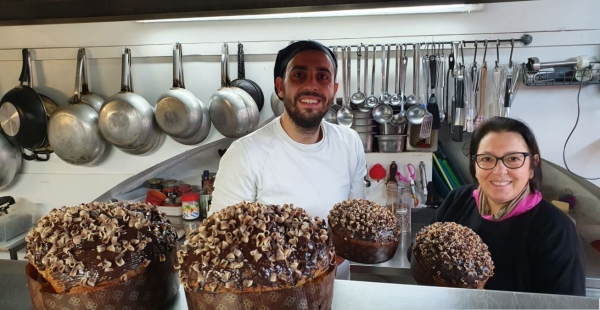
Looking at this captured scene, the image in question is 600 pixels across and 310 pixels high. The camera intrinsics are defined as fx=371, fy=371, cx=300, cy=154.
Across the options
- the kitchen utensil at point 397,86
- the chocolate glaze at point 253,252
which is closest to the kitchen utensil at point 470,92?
the kitchen utensil at point 397,86

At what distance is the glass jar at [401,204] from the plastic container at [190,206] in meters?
1.29

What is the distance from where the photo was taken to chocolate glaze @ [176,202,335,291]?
1.72 ft

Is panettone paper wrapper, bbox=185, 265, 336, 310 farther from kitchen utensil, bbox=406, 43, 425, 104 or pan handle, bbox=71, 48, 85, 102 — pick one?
pan handle, bbox=71, 48, 85, 102

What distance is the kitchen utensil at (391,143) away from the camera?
233 cm

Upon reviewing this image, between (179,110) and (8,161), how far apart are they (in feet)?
3.99

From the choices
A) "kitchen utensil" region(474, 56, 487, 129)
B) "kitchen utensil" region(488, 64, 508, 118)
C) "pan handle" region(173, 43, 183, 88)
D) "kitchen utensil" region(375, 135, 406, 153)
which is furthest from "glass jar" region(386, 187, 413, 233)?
"pan handle" region(173, 43, 183, 88)

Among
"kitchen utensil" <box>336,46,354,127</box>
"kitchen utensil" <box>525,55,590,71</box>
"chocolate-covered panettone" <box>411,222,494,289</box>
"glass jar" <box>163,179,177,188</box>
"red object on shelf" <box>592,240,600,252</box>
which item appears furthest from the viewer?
"glass jar" <box>163,179,177,188</box>

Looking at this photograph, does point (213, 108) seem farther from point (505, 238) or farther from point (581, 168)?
point (581, 168)

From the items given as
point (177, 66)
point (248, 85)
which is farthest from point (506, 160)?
point (177, 66)

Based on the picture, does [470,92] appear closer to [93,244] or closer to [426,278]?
[426,278]

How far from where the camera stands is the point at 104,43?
2338 mm

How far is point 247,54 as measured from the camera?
2305 millimetres

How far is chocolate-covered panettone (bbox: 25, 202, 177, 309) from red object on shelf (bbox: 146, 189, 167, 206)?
7.02 feet

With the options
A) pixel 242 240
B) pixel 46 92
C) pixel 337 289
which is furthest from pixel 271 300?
pixel 46 92
